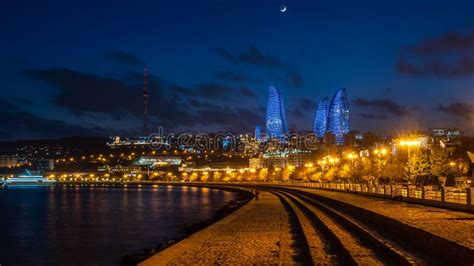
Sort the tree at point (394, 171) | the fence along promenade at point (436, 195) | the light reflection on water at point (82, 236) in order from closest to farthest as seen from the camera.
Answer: the fence along promenade at point (436, 195) < the light reflection on water at point (82, 236) < the tree at point (394, 171)

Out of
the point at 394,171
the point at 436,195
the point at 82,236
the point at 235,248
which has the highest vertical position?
the point at 394,171

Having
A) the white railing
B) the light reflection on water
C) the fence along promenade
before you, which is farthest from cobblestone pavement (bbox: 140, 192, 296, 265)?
the white railing

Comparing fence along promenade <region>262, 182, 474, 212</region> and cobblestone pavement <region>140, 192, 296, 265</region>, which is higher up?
fence along promenade <region>262, 182, 474, 212</region>

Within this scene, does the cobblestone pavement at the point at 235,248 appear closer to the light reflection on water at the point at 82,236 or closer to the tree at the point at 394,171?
the light reflection on water at the point at 82,236

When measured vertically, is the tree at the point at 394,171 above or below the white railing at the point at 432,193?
above

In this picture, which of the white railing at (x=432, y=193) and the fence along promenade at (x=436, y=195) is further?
the white railing at (x=432, y=193)

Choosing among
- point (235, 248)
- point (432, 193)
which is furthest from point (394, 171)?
point (235, 248)

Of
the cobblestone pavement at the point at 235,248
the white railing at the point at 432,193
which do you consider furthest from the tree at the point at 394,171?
the cobblestone pavement at the point at 235,248

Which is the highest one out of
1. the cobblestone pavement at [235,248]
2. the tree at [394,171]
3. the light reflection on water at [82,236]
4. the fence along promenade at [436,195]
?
the tree at [394,171]

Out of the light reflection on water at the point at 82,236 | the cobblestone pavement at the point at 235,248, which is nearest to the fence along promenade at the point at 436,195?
the cobblestone pavement at the point at 235,248

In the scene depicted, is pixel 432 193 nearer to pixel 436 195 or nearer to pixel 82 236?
pixel 436 195

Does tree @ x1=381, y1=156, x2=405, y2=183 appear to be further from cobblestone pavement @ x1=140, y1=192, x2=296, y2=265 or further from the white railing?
cobblestone pavement @ x1=140, y1=192, x2=296, y2=265

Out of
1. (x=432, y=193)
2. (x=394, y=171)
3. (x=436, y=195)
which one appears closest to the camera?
(x=436, y=195)

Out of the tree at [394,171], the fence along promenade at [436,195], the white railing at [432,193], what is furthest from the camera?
A: the tree at [394,171]
